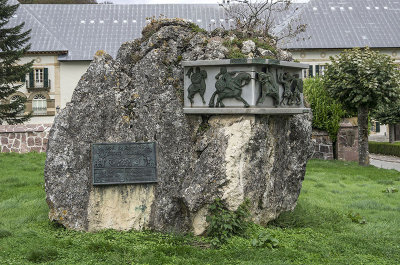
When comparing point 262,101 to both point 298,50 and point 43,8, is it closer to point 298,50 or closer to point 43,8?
point 298,50

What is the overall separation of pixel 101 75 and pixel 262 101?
2.46 meters

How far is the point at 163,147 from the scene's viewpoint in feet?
25.4

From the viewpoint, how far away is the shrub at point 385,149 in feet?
112

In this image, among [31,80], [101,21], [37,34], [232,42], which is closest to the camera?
[232,42]

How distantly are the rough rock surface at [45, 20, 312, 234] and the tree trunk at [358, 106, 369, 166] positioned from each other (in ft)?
44.3

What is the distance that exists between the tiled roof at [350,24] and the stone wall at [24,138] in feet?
87.3

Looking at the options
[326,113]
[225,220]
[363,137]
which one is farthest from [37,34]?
[225,220]

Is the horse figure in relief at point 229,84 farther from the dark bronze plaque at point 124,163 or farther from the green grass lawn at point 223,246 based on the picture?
the green grass lawn at point 223,246

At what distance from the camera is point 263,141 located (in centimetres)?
751

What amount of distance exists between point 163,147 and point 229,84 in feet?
4.29

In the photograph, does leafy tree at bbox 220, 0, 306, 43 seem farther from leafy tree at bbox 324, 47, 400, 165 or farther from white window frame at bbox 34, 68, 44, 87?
white window frame at bbox 34, 68, 44, 87

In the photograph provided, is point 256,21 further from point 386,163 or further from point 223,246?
point 386,163

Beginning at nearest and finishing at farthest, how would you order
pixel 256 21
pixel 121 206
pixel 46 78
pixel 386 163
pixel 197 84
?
1. pixel 197 84
2. pixel 121 206
3. pixel 256 21
4. pixel 386 163
5. pixel 46 78

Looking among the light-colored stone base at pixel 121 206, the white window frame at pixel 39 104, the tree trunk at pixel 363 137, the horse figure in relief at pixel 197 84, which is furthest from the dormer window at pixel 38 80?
the horse figure in relief at pixel 197 84
